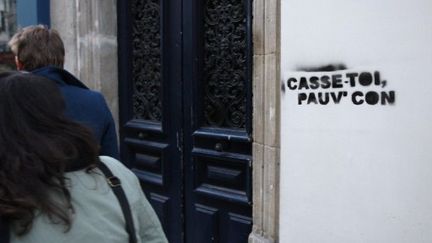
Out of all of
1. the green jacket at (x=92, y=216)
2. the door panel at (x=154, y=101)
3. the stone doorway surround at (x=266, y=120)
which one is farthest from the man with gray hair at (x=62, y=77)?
the door panel at (x=154, y=101)

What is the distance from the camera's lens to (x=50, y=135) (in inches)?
56.0

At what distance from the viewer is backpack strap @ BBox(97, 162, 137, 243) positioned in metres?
1.51

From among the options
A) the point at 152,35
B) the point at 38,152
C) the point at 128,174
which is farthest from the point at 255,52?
the point at 38,152

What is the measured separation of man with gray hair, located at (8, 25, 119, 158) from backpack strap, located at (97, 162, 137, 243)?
1.15m

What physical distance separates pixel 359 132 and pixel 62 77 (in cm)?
145

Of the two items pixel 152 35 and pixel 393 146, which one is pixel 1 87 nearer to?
pixel 393 146

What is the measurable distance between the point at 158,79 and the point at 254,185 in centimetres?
146

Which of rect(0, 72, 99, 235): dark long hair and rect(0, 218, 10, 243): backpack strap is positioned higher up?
rect(0, 72, 99, 235): dark long hair

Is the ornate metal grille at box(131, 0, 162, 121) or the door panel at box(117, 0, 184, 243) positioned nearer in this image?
the door panel at box(117, 0, 184, 243)

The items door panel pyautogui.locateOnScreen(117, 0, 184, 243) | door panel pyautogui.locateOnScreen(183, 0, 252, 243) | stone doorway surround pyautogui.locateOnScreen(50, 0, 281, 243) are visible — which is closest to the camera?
stone doorway surround pyautogui.locateOnScreen(50, 0, 281, 243)

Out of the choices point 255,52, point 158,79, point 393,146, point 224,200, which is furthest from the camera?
point 158,79

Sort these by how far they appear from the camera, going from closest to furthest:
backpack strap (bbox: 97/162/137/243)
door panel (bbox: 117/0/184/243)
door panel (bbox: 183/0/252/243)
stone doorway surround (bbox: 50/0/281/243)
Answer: backpack strap (bbox: 97/162/137/243) < stone doorway surround (bbox: 50/0/281/243) < door panel (bbox: 183/0/252/243) < door panel (bbox: 117/0/184/243)

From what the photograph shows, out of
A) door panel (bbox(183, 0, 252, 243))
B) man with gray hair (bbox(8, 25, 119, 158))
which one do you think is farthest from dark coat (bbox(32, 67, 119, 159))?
door panel (bbox(183, 0, 252, 243))

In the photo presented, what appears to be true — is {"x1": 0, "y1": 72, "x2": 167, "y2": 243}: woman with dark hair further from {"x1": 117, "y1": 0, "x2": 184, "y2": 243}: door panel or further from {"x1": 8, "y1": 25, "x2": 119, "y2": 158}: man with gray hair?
{"x1": 117, "y1": 0, "x2": 184, "y2": 243}: door panel
